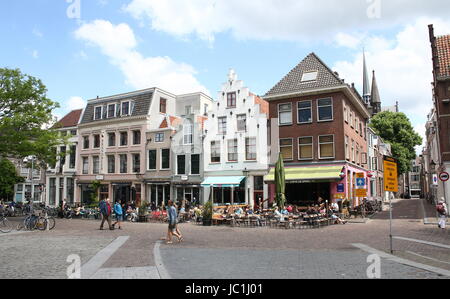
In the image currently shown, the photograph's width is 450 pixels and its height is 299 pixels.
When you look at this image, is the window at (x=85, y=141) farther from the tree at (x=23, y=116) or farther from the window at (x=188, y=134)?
the tree at (x=23, y=116)

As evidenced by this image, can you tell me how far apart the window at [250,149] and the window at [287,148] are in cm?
238

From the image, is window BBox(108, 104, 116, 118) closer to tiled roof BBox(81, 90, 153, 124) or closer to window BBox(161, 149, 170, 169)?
tiled roof BBox(81, 90, 153, 124)

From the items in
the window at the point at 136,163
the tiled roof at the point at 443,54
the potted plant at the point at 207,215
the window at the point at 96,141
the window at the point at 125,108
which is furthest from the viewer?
the window at the point at 96,141

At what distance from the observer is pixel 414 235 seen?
15406 millimetres

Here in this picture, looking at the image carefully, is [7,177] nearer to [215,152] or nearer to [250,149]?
[215,152]

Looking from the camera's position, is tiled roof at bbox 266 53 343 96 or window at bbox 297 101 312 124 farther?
window at bbox 297 101 312 124

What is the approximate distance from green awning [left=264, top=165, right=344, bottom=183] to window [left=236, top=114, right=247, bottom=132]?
4.95 m

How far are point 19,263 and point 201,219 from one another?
15.1 m

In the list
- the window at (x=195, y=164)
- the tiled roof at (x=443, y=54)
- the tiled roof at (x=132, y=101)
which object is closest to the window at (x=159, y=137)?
the tiled roof at (x=132, y=101)

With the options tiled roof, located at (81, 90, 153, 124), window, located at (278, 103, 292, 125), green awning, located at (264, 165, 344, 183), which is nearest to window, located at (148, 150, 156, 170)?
tiled roof, located at (81, 90, 153, 124)

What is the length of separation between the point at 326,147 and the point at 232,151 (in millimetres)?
8048

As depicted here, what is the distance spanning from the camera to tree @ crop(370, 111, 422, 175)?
5659 cm

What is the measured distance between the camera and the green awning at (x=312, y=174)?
88.8 feet

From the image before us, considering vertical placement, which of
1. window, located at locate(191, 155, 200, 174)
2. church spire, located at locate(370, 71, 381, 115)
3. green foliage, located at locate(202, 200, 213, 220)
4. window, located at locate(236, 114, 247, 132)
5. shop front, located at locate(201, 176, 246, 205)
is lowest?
green foliage, located at locate(202, 200, 213, 220)
